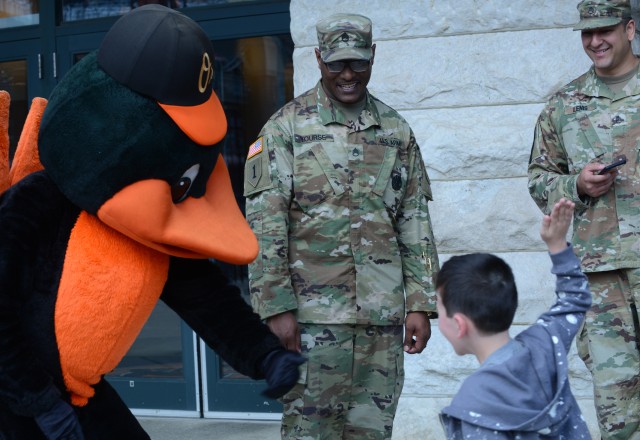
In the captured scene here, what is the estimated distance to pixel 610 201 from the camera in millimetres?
4469

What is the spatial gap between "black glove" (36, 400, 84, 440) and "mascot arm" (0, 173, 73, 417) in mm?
23

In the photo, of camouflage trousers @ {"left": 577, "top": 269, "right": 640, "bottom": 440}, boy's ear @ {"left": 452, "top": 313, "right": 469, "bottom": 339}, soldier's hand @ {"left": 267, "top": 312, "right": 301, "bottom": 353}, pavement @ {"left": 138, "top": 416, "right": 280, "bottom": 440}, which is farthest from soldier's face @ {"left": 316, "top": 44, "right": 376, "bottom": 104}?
pavement @ {"left": 138, "top": 416, "right": 280, "bottom": 440}

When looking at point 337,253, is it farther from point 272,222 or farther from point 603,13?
point 603,13

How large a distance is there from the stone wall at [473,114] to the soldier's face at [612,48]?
109 centimetres

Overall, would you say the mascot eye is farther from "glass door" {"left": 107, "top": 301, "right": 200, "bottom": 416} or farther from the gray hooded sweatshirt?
"glass door" {"left": 107, "top": 301, "right": 200, "bottom": 416}

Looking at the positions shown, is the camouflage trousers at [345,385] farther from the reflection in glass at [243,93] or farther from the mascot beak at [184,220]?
the reflection in glass at [243,93]

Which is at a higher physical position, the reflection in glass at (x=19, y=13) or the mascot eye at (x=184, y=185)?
the reflection in glass at (x=19, y=13)

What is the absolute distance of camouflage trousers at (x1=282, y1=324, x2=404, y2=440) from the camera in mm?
4133

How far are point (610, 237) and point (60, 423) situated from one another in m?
2.44

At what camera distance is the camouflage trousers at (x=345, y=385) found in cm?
413

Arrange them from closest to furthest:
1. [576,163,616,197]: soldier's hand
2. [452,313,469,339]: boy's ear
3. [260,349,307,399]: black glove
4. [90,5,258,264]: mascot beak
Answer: [452,313,469,339]: boy's ear → [90,5,258,264]: mascot beak → [260,349,307,399]: black glove → [576,163,616,197]: soldier's hand

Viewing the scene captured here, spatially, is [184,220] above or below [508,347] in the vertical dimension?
above

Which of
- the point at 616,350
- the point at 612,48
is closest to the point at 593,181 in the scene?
the point at 612,48

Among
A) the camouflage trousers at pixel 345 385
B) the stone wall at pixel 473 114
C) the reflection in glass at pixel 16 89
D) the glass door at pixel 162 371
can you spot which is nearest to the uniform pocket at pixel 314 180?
the camouflage trousers at pixel 345 385
